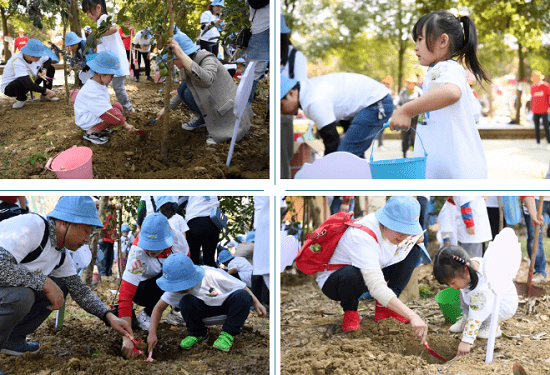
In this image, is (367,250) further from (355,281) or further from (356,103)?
(356,103)

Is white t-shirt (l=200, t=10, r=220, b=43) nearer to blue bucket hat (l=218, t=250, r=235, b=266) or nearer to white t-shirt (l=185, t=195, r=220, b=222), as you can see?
white t-shirt (l=185, t=195, r=220, b=222)

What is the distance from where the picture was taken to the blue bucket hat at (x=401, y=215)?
7.27ft

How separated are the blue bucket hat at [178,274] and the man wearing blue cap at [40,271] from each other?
0.87 ft

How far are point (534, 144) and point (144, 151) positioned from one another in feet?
24.7

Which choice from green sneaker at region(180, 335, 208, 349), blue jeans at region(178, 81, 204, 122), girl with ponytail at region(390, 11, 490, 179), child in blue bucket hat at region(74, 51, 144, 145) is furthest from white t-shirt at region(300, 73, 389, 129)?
green sneaker at region(180, 335, 208, 349)

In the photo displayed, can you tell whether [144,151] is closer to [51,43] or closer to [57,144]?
[57,144]

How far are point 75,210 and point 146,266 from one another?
394 millimetres

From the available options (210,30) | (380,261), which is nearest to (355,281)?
(380,261)

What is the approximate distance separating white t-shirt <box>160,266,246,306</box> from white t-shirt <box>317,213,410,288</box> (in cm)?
48

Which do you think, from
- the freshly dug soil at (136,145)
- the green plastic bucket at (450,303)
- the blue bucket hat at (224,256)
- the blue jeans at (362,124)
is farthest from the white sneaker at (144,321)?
the blue jeans at (362,124)

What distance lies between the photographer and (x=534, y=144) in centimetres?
813

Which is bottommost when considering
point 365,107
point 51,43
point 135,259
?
point 135,259

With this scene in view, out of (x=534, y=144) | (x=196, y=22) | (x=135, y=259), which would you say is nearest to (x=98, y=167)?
(x=135, y=259)

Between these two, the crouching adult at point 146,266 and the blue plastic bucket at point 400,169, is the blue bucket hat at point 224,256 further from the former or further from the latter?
the blue plastic bucket at point 400,169
